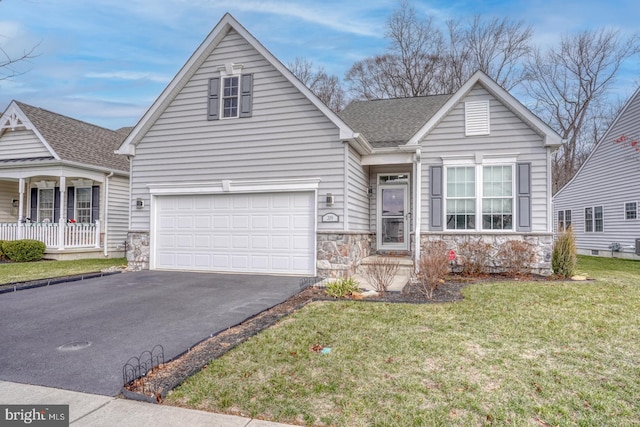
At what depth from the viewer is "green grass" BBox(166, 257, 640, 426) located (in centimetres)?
293

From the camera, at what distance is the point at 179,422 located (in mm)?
2807

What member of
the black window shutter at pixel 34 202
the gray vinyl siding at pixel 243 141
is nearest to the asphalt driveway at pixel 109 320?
the gray vinyl siding at pixel 243 141

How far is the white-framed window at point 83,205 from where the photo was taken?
15.5 meters

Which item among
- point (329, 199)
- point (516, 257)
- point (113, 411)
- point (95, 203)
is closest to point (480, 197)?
point (516, 257)

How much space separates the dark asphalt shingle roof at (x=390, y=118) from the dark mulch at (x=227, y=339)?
4828 mm

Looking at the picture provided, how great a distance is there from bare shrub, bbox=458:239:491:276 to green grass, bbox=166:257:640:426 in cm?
370

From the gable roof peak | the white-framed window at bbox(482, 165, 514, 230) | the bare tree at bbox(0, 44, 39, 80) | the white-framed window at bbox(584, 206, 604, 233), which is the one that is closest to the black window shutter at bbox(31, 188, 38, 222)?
A: the gable roof peak

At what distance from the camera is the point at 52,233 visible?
46.1 ft

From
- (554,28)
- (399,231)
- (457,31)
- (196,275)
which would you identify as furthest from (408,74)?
(196,275)

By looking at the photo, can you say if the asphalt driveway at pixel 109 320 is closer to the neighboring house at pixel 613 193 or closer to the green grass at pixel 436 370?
the green grass at pixel 436 370

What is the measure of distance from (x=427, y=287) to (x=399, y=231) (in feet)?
14.3

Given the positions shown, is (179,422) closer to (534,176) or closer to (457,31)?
(534,176)

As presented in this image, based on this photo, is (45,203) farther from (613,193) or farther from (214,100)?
(613,193)

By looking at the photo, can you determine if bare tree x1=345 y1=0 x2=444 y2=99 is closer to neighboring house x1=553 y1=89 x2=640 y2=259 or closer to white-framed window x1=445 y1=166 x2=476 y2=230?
neighboring house x1=553 y1=89 x2=640 y2=259
